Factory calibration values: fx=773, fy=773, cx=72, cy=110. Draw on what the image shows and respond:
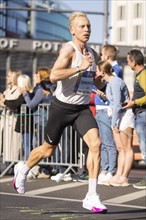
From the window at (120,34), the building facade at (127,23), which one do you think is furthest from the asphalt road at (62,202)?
the window at (120,34)

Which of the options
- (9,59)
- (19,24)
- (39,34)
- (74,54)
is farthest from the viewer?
(39,34)

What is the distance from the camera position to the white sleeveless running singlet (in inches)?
322

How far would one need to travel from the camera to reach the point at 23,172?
853cm

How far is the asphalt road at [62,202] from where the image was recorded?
8539 mm

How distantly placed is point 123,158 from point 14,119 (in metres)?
2.60

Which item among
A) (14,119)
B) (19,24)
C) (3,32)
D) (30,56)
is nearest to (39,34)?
(19,24)

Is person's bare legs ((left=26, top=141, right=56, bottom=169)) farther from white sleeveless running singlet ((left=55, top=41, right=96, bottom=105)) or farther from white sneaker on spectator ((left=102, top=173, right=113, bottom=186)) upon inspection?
white sneaker on spectator ((left=102, top=173, right=113, bottom=186))

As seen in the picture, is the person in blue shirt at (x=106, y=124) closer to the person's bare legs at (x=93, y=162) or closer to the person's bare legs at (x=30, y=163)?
the person's bare legs at (x=30, y=163)

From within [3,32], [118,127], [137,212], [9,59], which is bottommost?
[137,212]

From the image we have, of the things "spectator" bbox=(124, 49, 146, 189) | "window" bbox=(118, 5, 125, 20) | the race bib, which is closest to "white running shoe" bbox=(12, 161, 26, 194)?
the race bib

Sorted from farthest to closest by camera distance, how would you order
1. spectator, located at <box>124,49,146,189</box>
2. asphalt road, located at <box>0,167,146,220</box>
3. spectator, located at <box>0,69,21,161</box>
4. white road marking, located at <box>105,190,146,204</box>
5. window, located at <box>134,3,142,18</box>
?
1. window, located at <box>134,3,142,18</box>
2. spectator, located at <box>0,69,21,161</box>
3. spectator, located at <box>124,49,146,189</box>
4. white road marking, located at <box>105,190,146,204</box>
5. asphalt road, located at <box>0,167,146,220</box>

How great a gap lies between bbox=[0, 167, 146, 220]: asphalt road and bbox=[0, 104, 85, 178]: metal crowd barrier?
90cm

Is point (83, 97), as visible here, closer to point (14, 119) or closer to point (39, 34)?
point (14, 119)

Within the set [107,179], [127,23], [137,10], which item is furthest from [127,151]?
[127,23]
